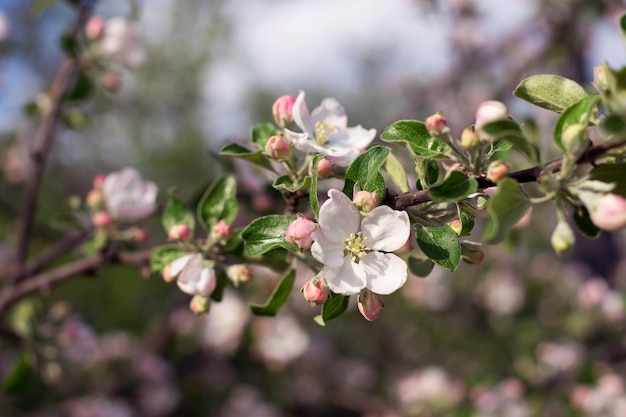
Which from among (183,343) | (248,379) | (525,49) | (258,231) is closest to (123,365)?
(183,343)

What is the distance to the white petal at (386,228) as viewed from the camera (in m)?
0.85

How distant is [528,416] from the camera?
8.20ft

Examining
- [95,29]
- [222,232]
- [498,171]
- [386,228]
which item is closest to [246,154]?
[222,232]

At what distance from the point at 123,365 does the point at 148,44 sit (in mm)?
8074

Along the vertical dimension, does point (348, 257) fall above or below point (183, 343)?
above

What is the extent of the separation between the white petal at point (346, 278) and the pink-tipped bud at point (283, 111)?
289 millimetres

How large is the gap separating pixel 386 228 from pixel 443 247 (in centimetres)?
9

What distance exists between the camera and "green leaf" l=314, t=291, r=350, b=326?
0.89 m

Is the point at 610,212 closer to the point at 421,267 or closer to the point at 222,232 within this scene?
the point at 421,267

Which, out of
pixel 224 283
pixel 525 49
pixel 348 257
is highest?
pixel 348 257

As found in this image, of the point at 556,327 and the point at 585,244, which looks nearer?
the point at 556,327

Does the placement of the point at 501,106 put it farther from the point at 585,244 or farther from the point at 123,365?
the point at 585,244

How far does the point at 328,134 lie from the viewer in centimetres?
110


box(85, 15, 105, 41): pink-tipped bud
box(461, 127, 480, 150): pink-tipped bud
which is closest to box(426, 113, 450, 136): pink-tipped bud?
box(461, 127, 480, 150): pink-tipped bud
